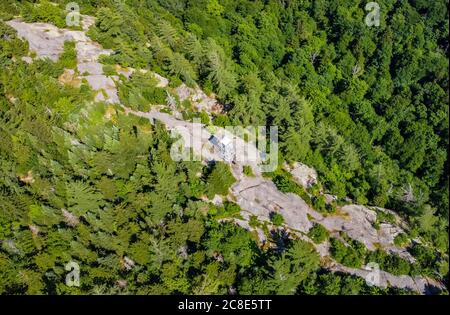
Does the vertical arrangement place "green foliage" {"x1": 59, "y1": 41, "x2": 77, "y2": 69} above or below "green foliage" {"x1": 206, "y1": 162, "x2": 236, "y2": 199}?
above

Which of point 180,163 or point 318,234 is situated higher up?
point 180,163

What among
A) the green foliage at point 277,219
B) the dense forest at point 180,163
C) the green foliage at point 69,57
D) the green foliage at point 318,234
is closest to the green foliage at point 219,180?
the dense forest at point 180,163

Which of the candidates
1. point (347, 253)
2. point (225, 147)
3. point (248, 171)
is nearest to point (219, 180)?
point (225, 147)

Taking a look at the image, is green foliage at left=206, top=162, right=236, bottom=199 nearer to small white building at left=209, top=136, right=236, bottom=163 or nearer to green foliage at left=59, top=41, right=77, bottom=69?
small white building at left=209, top=136, right=236, bottom=163

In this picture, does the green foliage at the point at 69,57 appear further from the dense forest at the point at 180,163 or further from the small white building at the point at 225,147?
the small white building at the point at 225,147

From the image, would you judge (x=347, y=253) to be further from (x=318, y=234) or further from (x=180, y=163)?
(x=180, y=163)

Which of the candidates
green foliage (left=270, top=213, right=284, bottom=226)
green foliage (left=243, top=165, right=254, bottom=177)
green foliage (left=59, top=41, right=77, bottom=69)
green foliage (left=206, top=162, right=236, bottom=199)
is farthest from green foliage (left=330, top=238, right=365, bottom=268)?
green foliage (left=59, top=41, right=77, bottom=69)
